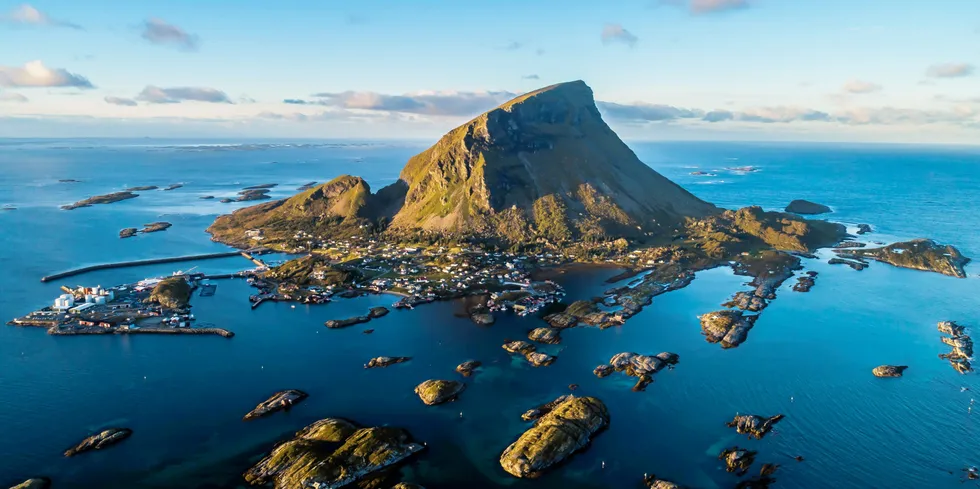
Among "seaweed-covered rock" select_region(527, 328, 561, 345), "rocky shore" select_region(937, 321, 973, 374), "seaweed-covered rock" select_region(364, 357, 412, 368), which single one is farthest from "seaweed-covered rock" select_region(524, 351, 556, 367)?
"rocky shore" select_region(937, 321, 973, 374)

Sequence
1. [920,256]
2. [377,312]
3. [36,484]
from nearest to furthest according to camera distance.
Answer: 1. [36,484]
2. [377,312]
3. [920,256]

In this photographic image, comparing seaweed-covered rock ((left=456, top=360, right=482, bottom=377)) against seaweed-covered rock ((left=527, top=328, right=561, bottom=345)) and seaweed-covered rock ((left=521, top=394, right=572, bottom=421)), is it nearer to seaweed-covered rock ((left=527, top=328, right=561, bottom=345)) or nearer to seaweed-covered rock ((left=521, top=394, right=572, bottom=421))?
seaweed-covered rock ((left=527, top=328, right=561, bottom=345))

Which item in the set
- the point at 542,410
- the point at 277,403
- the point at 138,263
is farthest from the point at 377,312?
the point at 138,263

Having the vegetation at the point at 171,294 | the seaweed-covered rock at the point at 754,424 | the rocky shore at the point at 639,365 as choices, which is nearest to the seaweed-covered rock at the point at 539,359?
the rocky shore at the point at 639,365

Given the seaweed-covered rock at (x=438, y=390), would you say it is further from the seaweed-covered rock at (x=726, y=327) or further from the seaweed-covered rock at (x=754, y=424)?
the seaweed-covered rock at (x=726, y=327)

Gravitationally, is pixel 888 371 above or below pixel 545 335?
below

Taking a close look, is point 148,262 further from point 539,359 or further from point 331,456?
point 539,359
